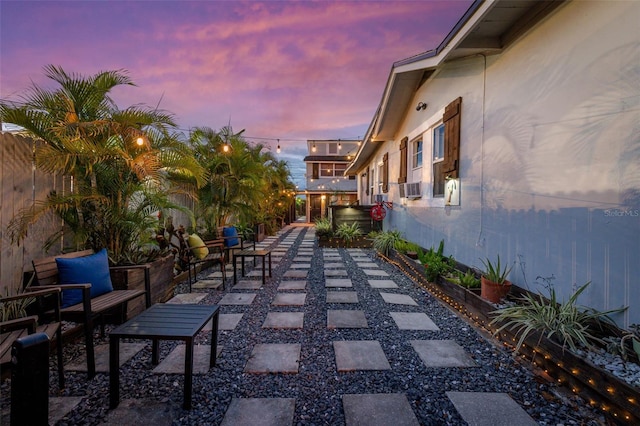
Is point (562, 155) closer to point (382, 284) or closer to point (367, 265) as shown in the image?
point (382, 284)

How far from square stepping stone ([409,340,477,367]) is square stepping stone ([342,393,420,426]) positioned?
24.6 inches

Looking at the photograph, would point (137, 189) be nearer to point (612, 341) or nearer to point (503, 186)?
point (503, 186)

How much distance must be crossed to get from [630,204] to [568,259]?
0.78 meters

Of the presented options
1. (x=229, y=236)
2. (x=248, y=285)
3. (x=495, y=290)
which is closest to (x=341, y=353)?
(x=495, y=290)

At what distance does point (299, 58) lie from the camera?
9312 millimetres

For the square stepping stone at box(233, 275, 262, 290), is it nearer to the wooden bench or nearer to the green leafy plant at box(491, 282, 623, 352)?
the wooden bench

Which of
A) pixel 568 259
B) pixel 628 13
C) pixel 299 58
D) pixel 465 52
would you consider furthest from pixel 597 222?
pixel 299 58

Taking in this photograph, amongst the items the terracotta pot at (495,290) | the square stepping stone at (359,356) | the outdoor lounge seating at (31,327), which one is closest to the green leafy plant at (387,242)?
the terracotta pot at (495,290)

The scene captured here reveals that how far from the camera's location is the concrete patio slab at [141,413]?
5.72 ft

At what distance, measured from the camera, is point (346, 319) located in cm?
344

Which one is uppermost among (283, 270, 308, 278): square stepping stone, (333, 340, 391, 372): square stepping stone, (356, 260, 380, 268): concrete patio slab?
(333, 340, 391, 372): square stepping stone

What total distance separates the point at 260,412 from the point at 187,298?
2895 millimetres

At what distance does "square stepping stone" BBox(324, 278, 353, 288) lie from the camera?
4941mm

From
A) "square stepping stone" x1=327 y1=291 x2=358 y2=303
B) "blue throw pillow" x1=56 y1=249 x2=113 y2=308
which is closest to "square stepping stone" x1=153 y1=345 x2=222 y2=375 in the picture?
"blue throw pillow" x1=56 y1=249 x2=113 y2=308
